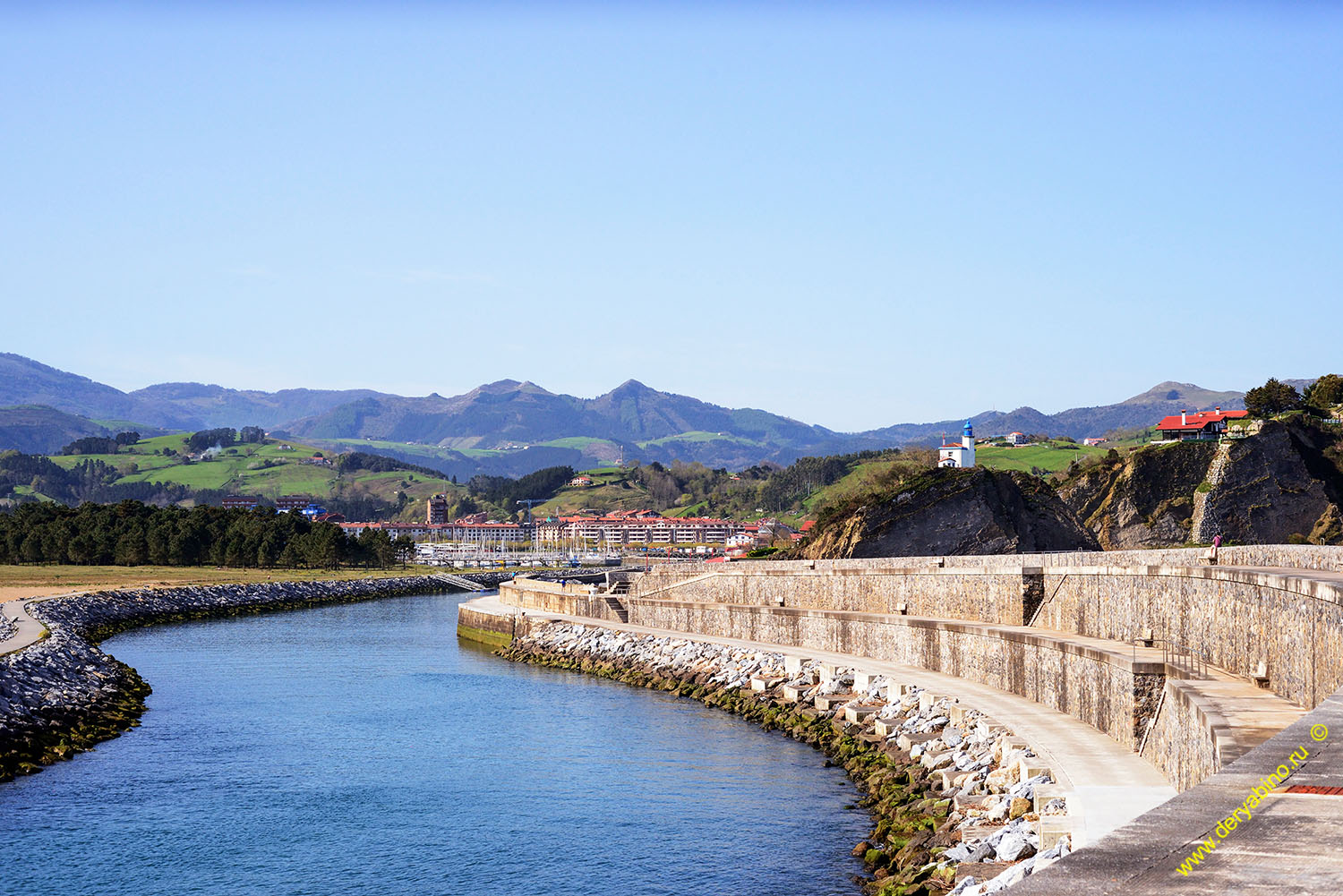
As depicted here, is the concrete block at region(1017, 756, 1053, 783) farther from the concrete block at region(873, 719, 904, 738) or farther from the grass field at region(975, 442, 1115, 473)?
the grass field at region(975, 442, 1115, 473)

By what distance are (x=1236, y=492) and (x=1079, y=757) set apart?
70902 millimetres

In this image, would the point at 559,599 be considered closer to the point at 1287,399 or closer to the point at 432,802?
the point at 432,802

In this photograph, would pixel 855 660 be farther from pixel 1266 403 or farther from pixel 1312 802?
pixel 1266 403

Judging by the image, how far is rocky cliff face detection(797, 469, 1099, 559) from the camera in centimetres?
7969

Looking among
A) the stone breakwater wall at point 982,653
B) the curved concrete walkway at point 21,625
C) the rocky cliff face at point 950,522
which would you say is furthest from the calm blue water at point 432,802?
the rocky cliff face at point 950,522

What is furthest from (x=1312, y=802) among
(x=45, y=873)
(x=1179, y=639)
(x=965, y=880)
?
(x=45, y=873)

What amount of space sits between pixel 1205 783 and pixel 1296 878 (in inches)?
103

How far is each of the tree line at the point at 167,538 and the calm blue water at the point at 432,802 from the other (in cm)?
9306

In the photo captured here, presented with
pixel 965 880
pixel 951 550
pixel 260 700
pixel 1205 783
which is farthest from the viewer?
pixel 951 550

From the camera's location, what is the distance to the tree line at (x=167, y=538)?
5300 inches

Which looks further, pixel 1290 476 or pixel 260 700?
pixel 1290 476

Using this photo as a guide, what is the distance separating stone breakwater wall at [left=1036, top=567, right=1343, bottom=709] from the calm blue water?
7.80m

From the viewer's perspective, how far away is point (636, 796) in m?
30.7

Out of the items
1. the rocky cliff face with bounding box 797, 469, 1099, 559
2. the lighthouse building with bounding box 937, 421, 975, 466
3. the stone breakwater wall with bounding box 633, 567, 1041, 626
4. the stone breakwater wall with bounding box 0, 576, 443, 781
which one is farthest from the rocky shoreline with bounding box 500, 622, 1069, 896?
the lighthouse building with bounding box 937, 421, 975, 466
